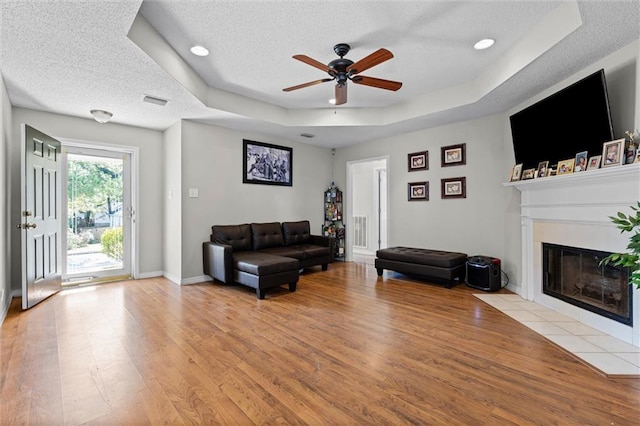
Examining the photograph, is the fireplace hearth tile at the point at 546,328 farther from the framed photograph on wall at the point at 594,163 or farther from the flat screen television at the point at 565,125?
the flat screen television at the point at 565,125

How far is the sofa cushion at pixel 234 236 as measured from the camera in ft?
15.5

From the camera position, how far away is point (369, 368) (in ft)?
7.02

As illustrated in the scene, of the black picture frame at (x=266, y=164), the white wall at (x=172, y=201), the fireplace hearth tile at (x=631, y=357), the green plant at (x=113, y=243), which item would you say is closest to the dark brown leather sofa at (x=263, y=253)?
the white wall at (x=172, y=201)

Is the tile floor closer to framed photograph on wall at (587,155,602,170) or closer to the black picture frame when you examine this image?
framed photograph on wall at (587,155,602,170)

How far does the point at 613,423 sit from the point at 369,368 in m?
1.31

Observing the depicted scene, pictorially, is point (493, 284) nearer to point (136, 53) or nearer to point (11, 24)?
point (136, 53)

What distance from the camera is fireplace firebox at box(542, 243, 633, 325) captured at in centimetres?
264

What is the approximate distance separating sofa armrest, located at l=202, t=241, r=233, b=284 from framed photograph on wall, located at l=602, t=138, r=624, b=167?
Result: 4.15 metres

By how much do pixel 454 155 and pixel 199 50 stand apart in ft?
12.6

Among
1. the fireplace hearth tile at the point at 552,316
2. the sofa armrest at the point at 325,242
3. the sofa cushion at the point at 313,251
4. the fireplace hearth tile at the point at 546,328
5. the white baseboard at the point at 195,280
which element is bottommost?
the fireplace hearth tile at the point at 546,328

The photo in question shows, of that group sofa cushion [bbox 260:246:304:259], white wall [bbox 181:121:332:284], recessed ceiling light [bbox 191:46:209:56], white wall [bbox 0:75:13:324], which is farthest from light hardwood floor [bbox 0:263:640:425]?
recessed ceiling light [bbox 191:46:209:56]

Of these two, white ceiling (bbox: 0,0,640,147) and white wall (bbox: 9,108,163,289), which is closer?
white ceiling (bbox: 0,0,640,147)

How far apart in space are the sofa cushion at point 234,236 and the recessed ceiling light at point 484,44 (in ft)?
12.9

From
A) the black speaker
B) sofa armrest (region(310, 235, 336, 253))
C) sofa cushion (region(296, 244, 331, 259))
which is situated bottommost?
the black speaker
